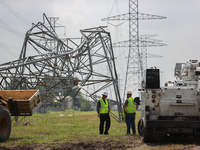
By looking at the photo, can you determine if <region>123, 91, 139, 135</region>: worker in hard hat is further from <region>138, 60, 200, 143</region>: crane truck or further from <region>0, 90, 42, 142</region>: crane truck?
<region>0, 90, 42, 142</region>: crane truck

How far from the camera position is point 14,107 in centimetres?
1533

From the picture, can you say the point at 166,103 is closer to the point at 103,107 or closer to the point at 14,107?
the point at 103,107

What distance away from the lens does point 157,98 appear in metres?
12.8

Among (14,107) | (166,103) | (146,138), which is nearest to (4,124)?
(14,107)

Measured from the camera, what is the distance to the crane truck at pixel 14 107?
1389 centimetres

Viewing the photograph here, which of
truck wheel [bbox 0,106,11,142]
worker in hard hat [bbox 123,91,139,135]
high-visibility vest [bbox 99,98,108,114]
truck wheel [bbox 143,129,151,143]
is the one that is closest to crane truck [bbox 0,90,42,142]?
truck wheel [bbox 0,106,11,142]

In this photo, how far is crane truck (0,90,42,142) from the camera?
13.9 meters

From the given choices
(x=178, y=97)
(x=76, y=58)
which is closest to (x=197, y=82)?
(x=178, y=97)

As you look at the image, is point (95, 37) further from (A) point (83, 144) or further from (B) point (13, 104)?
(A) point (83, 144)

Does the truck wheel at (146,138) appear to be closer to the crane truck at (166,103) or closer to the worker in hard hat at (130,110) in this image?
the crane truck at (166,103)

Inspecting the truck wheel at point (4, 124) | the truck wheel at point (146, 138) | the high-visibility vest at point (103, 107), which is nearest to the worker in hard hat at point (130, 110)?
the high-visibility vest at point (103, 107)

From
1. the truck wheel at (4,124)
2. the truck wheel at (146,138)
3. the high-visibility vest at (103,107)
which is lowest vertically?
the truck wheel at (146,138)

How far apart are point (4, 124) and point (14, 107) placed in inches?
51.9

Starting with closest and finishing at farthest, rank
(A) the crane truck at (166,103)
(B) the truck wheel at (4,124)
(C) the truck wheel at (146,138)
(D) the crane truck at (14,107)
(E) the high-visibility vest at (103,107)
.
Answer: (A) the crane truck at (166,103), (C) the truck wheel at (146,138), (B) the truck wheel at (4,124), (D) the crane truck at (14,107), (E) the high-visibility vest at (103,107)
